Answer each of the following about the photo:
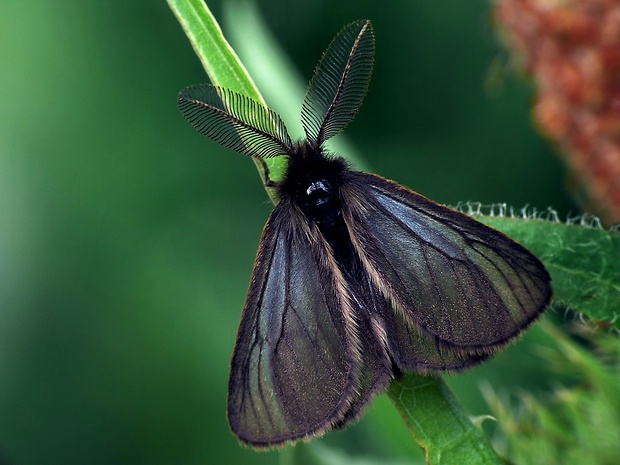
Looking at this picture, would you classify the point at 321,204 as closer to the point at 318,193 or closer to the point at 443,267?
the point at 318,193

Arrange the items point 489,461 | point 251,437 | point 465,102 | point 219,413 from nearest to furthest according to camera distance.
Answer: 1. point 489,461
2. point 251,437
3. point 219,413
4. point 465,102

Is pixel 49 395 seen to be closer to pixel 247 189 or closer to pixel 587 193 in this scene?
pixel 247 189

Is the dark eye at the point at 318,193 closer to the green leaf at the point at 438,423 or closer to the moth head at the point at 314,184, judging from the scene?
the moth head at the point at 314,184

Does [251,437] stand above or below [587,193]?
below

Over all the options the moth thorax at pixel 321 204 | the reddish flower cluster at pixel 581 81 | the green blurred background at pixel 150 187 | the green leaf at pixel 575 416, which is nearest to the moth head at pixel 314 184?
the moth thorax at pixel 321 204

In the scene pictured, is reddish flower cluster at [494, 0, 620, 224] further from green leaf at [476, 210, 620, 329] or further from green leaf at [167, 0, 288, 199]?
green leaf at [167, 0, 288, 199]

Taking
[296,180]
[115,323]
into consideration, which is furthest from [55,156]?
[296,180]

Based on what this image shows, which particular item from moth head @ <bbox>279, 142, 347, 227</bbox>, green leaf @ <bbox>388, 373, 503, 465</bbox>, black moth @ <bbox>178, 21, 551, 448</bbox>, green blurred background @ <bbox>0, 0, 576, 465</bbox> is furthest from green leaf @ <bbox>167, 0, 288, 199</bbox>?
green blurred background @ <bbox>0, 0, 576, 465</bbox>
